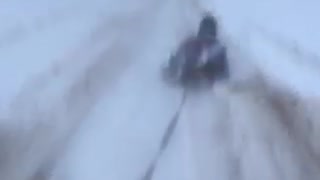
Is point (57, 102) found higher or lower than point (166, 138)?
higher

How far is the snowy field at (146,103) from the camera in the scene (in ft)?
5.13

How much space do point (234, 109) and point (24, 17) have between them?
1.15m

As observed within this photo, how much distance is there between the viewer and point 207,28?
7.83 feet

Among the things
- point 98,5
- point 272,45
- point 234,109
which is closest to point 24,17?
point 98,5

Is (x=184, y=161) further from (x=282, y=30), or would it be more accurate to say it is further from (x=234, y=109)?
(x=282, y=30)

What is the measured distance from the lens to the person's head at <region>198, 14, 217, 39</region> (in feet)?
7.62

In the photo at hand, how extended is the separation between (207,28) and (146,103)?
585mm

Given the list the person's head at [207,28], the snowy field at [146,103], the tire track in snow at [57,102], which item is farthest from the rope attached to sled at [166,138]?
the person's head at [207,28]

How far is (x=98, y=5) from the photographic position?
120 inches

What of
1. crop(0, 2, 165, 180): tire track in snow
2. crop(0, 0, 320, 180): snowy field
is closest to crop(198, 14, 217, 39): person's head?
crop(0, 0, 320, 180): snowy field

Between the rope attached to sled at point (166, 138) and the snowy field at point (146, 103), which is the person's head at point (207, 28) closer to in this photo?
the snowy field at point (146, 103)

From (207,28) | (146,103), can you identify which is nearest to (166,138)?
(146,103)

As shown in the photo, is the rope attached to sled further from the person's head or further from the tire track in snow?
the person's head

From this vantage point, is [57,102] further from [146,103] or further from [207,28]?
[207,28]
